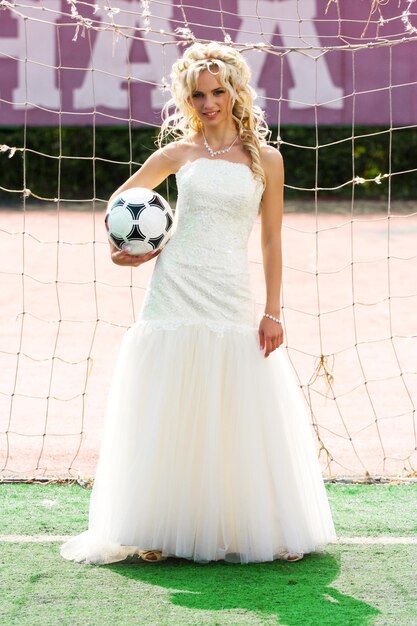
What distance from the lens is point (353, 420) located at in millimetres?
6191

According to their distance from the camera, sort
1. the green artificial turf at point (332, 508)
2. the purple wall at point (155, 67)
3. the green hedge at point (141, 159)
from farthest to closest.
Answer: the green hedge at point (141, 159)
the purple wall at point (155, 67)
the green artificial turf at point (332, 508)

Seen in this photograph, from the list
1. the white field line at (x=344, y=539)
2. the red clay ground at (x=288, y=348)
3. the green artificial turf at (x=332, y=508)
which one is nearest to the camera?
the white field line at (x=344, y=539)

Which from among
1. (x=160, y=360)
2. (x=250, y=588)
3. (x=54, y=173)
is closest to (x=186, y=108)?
(x=160, y=360)

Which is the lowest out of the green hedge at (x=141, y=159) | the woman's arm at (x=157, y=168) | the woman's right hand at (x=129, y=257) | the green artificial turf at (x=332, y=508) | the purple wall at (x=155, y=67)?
the green artificial turf at (x=332, y=508)

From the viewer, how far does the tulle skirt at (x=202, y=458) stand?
3791 millimetres

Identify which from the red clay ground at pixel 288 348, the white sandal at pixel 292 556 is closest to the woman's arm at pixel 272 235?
the white sandal at pixel 292 556

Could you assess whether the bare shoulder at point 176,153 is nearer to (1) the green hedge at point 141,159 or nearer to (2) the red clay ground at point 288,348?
(2) the red clay ground at point 288,348

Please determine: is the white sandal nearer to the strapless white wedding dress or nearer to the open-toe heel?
the strapless white wedding dress

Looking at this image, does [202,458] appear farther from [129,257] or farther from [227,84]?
[227,84]

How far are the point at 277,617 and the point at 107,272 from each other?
8.04 meters

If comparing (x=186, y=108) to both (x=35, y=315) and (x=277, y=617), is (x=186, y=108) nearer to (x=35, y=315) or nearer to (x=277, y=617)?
(x=277, y=617)

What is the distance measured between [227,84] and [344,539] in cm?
165

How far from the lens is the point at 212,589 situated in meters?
3.59

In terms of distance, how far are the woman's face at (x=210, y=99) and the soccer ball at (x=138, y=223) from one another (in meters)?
0.32
